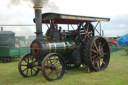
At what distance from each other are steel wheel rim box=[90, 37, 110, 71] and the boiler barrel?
2.97ft

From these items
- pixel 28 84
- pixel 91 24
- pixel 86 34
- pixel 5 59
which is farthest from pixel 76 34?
pixel 5 59

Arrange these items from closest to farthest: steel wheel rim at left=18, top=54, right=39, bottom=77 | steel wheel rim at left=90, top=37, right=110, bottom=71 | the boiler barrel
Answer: the boiler barrel, steel wheel rim at left=18, top=54, right=39, bottom=77, steel wheel rim at left=90, top=37, right=110, bottom=71

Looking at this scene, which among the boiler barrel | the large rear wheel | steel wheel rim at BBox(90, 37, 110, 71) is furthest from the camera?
steel wheel rim at BBox(90, 37, 110, 71)

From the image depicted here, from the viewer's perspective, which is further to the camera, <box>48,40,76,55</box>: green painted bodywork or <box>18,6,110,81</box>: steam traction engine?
<box>48,40,76,55</box>: green painted bodywork

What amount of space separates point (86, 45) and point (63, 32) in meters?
1.09

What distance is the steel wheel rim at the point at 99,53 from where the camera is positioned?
282 inches

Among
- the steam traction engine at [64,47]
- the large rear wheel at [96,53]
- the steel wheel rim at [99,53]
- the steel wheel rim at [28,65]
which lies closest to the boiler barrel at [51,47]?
the steam traction engine at [64,47]

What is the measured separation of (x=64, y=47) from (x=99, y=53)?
1.63 metres

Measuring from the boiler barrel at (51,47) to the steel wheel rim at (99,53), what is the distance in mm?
906

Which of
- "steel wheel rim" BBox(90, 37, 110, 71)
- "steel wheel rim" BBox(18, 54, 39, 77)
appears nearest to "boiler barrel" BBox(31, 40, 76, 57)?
"steel wheel rim" BBox(18, 54, 39, 77)

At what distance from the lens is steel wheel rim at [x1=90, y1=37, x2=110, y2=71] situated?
7.16 meters

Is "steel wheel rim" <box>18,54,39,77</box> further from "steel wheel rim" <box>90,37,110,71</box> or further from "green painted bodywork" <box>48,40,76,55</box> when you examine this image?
"steel wheel rim" <box>90,37,110,71</box>

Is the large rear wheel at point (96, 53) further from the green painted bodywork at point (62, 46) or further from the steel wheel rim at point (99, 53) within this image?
the green painted bodywork at point (62, 46)

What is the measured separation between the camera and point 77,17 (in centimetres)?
662
